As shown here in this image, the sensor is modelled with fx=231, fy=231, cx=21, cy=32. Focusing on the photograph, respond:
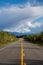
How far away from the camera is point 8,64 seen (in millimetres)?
14938

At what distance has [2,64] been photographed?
15.0 m

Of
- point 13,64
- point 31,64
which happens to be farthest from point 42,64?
point 13,64

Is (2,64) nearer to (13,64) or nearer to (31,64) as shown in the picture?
(13,64)

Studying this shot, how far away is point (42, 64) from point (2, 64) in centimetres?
262

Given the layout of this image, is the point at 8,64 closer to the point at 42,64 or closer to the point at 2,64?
the point at 2,64

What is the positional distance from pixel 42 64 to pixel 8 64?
2.24m

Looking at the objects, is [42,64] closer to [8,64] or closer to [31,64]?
[31,64]

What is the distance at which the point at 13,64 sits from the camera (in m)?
14.8

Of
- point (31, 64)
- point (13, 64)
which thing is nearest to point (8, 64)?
point (13, 64)

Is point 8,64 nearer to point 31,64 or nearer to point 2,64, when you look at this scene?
point 2,64

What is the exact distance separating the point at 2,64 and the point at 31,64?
1880mm

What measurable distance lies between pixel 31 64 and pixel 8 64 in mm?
1486

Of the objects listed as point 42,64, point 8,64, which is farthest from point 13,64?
point 42,64
